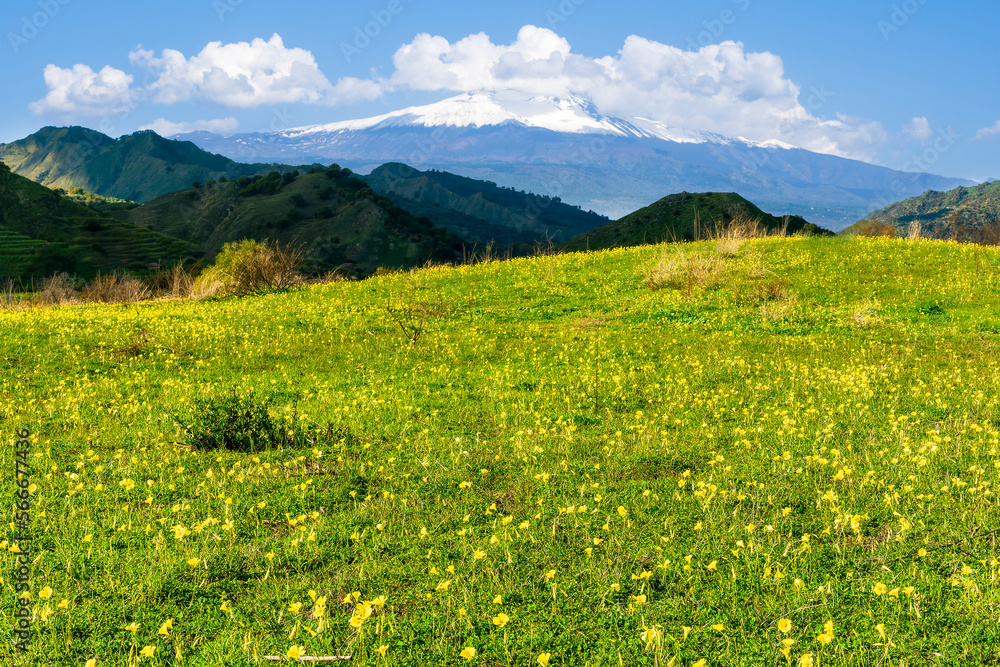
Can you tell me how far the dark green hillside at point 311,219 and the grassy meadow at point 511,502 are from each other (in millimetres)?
99580

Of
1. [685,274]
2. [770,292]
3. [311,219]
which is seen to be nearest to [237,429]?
[770,292]

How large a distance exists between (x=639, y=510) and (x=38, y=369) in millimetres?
9940

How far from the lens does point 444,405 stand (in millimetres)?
8344

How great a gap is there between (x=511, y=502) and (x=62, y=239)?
121144 millimetres

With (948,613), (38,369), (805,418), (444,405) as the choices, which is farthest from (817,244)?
(38,369)

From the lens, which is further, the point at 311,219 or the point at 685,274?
the point at 311,219

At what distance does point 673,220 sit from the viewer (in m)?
71.4

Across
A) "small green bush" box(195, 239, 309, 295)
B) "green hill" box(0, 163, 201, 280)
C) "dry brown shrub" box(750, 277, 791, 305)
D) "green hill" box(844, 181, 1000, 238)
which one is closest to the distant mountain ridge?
"small green bush" box(195, 239, 309, 295)

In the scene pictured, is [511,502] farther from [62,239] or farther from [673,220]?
[62,239]

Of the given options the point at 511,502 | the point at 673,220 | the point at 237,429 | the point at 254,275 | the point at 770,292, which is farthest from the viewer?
the point at 673,220

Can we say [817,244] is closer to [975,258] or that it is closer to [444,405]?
[975,258]

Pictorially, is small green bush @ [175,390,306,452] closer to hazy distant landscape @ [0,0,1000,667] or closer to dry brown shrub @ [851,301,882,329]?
hazy distant landscape @ [0,0,1000,667]

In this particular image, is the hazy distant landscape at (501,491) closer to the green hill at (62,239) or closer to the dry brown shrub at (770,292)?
the dry brown shrub at (770,292)

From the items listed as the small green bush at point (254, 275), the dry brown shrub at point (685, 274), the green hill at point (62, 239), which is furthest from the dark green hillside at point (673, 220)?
the green hill at point (62, 239)
